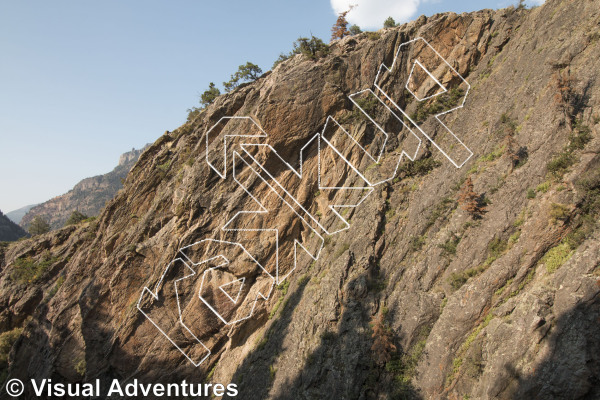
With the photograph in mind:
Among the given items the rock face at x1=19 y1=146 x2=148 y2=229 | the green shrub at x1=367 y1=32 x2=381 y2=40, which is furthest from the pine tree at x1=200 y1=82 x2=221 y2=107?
the rock face at x1=19 y1=146 x2=148 y2=229

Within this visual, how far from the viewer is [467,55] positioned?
57.5 feet

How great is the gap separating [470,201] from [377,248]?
420 cm

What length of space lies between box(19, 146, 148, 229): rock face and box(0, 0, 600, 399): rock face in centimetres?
14642

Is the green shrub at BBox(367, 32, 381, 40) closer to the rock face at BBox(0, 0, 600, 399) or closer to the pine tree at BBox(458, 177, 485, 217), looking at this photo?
the rock face at BBox(0, 0, 600, 399)

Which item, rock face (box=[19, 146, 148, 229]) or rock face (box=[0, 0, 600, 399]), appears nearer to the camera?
rock face (box=[0, 0, 600, 399])

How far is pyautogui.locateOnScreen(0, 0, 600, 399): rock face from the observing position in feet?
27.5

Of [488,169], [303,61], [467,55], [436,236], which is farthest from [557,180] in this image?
[303,61]

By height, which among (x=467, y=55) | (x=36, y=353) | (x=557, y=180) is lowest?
(x=557, y=180)

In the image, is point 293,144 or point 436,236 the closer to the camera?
point 436,236

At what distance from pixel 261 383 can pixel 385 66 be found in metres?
19.2

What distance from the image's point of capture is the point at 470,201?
11.1 metres

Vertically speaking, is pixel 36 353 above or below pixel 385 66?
above

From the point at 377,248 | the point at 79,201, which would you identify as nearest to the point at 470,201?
the point at 377,248

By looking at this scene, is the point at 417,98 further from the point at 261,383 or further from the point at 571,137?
the point at 261,383
